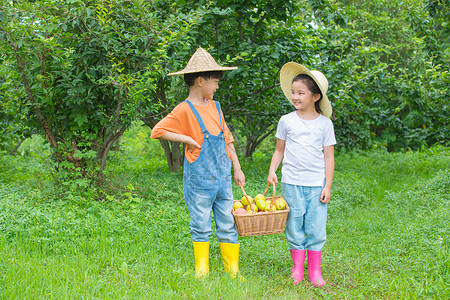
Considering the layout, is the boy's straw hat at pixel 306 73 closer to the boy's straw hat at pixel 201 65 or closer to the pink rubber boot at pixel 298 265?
the boy's straw hat at pixel 201 65

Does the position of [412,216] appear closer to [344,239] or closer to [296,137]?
[344,239]

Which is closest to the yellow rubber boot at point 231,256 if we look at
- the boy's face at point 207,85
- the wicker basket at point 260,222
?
the wicker basket at point 260,222

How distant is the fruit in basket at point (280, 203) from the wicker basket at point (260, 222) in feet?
0.31

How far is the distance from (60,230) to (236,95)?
3.96 m

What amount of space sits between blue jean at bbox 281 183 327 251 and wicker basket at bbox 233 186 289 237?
0.19 m

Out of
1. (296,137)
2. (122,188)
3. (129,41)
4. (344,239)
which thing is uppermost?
(129,41)

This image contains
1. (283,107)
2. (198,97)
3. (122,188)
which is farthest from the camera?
(283,107)

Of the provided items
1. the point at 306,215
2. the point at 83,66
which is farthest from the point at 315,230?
the point at 83,66

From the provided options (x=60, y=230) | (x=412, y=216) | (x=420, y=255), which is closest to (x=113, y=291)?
(x=60, y=230)

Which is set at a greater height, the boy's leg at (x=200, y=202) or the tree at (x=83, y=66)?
the tree at (x=83, y=66)

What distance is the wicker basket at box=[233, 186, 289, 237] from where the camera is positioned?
308 cm

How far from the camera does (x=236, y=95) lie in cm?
714

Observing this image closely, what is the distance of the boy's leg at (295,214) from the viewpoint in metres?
3.34

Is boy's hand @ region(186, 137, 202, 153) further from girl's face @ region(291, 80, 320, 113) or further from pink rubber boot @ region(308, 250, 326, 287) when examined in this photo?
pink rubber boot @ region(308, 250, 326, 287)
